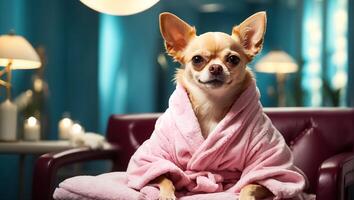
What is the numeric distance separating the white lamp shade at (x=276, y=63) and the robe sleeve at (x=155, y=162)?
108 inches

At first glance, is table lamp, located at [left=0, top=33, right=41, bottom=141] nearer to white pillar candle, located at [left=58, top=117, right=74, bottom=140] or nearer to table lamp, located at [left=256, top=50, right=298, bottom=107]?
white pillar candle, located at [left=58, top=117, right=74, bottom=140]

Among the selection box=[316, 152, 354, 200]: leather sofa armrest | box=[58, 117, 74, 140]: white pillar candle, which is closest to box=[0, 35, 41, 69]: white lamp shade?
box=[58, 117, 74, 140]: white pillar candle

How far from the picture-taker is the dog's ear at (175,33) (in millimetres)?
1651

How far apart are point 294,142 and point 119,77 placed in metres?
2.35

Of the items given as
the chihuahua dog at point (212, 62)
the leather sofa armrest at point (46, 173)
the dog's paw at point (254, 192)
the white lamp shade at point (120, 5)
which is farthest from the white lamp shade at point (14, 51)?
the dog's paw at point (254, 192)

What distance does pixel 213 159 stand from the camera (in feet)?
5.04

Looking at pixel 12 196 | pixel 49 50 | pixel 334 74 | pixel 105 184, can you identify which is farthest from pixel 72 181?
pixel 334 74

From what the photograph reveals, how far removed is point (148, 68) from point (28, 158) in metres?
1.35

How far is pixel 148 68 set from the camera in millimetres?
4254

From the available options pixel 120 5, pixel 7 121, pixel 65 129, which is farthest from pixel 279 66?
pixel 120 5

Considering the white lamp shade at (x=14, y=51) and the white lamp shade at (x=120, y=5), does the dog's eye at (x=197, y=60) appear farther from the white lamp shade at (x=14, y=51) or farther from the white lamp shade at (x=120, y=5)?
the white lamp shade at (x=14, y=51)

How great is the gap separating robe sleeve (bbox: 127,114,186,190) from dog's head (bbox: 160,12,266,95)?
187 millimetres

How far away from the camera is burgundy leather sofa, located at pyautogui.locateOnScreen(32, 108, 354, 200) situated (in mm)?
1642

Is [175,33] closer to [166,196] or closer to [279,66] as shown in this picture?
[166,196]
